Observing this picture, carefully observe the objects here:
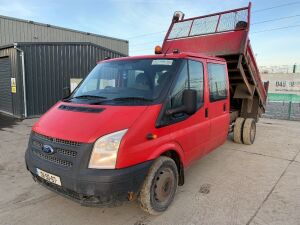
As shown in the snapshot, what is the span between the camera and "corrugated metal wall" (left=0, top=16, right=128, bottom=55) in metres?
16.4

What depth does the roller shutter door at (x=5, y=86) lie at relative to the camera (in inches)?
468

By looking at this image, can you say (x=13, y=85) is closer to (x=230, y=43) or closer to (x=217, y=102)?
(x=230, y=43)

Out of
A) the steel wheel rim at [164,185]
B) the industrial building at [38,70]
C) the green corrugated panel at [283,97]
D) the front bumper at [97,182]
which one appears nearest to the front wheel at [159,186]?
the steel wheel rim at [164,185]

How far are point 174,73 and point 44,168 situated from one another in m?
2.09

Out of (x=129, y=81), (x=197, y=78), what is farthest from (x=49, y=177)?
(x=197, y=78)

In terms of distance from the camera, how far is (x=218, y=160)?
5.60m

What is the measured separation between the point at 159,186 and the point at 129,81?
62.0 inches

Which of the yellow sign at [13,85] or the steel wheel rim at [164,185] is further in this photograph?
the yellow sign at [13,85]

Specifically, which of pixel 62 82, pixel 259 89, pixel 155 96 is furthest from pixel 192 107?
pixel 62 82

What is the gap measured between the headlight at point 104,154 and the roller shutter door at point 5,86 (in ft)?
36.5

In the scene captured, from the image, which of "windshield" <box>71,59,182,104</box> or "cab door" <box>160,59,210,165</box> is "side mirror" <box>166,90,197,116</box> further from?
"windshield" <box>71,59,182,104</box>

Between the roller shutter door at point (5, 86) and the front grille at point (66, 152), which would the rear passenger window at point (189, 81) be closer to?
the front grille at point (66, 152)

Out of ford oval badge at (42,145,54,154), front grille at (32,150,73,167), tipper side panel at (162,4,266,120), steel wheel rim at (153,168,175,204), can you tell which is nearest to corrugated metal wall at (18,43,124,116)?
tipper side panel at (162,4,266,120)

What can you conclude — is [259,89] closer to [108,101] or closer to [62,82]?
[108,101]
